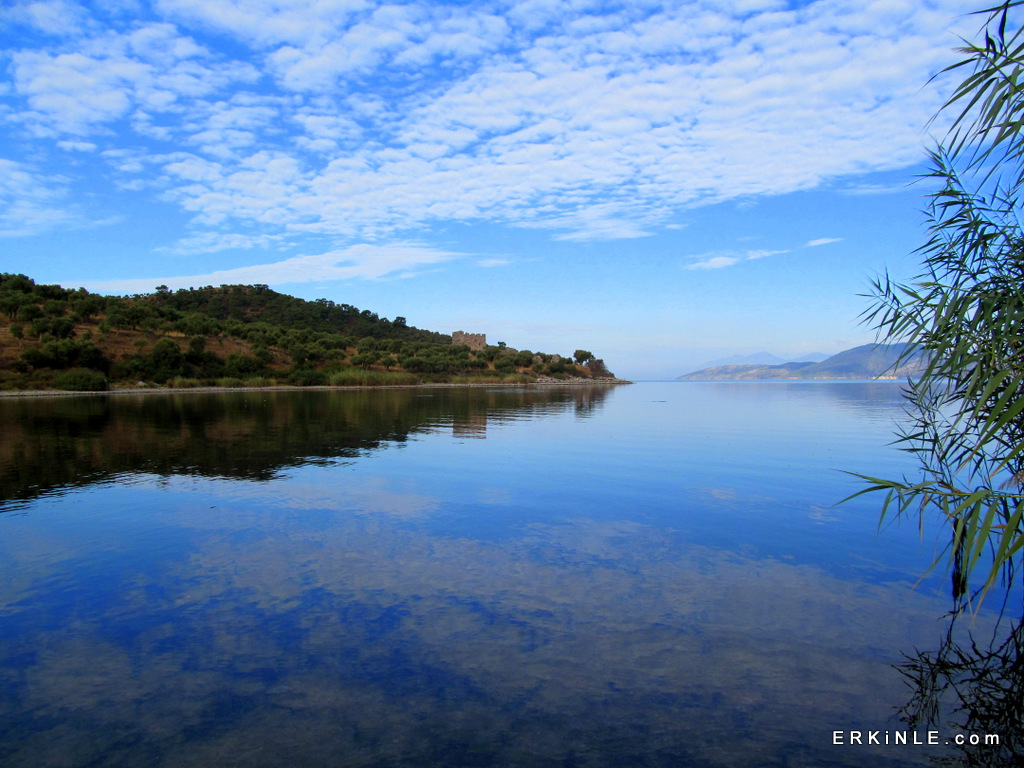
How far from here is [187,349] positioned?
254ft

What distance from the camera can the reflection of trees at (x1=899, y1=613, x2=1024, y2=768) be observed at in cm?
454

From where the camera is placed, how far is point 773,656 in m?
5.95

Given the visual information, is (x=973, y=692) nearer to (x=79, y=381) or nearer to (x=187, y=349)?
(x=79, y=381)

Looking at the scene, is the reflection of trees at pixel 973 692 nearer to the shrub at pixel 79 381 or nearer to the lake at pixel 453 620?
the lake at pixel 453 620

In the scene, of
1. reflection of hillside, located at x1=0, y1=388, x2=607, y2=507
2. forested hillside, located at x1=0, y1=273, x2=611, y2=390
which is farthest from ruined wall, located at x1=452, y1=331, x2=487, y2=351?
reflection of hillside, located at x1=0, y1=388, x2=607, y2=507

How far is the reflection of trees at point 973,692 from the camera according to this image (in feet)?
14.9

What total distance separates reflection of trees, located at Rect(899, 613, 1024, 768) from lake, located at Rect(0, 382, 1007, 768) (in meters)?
0.17

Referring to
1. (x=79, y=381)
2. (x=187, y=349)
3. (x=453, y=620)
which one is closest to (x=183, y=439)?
(x=453, y=620)

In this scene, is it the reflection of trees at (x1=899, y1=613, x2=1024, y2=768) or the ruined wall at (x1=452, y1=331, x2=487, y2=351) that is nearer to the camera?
the reflection of trees at (x1=899, y1=613, x2=1024, y2=768)

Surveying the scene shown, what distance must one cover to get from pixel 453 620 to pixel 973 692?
4907 millimetres

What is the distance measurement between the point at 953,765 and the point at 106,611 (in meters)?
8.16

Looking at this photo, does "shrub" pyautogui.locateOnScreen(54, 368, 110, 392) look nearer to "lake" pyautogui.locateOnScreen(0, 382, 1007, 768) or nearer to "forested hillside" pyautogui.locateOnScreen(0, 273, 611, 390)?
"forested hillside" pyautogui.locateOnScreen(0, 273, 611, 390)

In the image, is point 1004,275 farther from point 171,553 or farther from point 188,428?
point 188,428

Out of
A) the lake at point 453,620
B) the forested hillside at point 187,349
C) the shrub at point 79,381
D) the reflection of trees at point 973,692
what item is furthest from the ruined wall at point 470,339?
the reflection of trees at point 973,692
